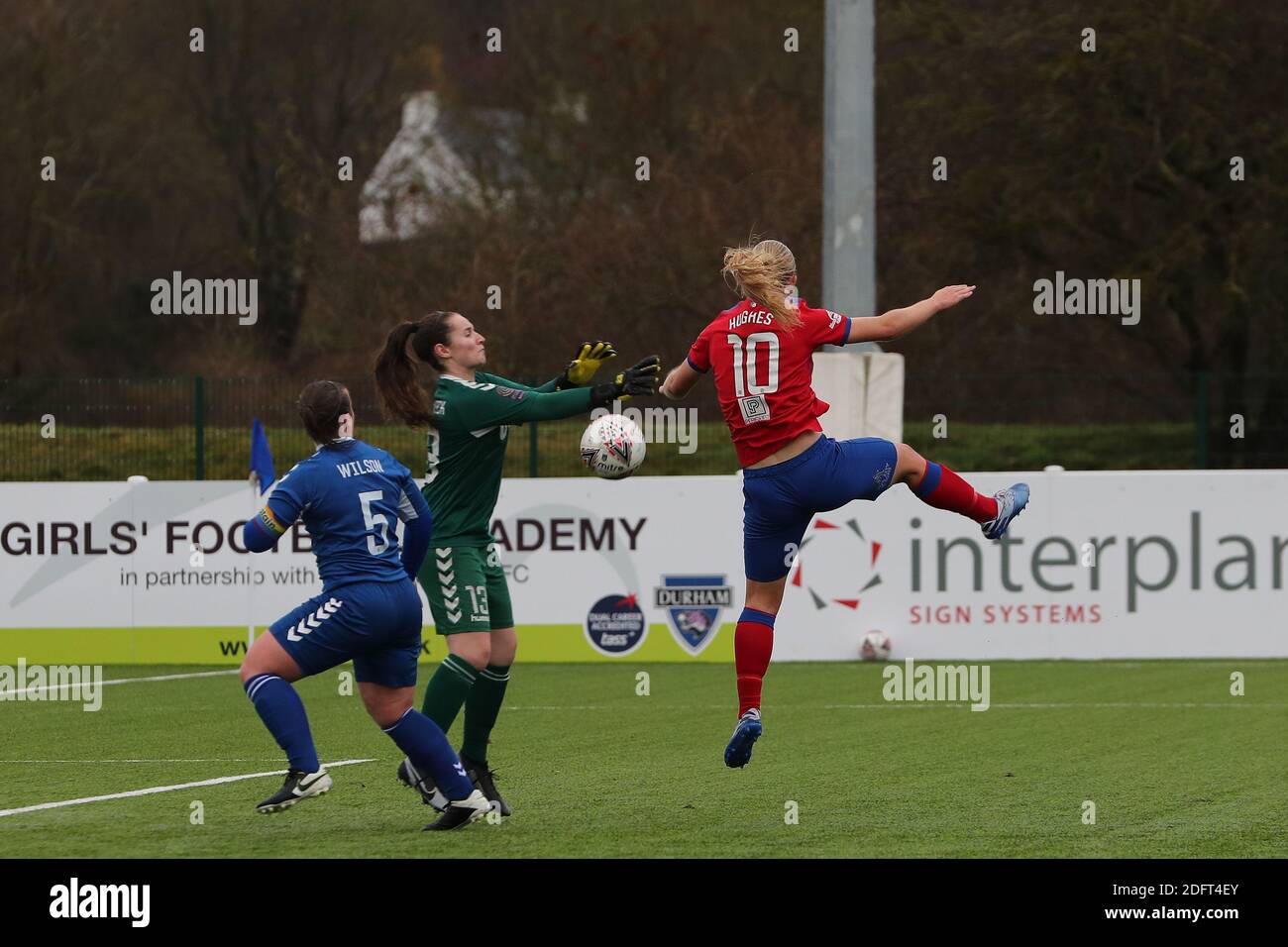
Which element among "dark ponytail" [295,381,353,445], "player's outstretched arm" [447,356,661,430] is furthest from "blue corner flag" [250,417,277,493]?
"dark ponytail" [295,381,353,445]

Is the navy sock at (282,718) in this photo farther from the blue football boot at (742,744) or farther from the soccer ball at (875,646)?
the soccer ball at (875,646)

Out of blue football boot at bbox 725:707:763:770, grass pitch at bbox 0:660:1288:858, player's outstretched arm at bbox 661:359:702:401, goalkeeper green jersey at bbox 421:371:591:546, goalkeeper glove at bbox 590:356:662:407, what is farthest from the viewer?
player's outstretched arm at bbox 661:359:702:401

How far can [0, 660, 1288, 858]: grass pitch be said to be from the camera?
23.7 feet

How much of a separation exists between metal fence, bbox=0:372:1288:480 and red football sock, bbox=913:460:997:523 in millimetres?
10029

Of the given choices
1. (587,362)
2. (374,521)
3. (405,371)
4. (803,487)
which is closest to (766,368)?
(803,487)

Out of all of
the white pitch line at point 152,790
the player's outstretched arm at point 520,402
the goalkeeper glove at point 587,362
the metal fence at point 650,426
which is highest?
the metal fence at point 650,426

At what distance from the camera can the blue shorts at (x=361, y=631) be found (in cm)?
748

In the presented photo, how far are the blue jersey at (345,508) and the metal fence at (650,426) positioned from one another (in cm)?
1078

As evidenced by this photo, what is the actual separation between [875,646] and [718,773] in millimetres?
6572

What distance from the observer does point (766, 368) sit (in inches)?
330

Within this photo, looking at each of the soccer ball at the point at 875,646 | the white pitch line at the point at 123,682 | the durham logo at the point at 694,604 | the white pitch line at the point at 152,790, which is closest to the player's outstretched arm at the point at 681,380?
the white pitch line at the point at 152,790

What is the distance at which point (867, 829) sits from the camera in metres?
7.53

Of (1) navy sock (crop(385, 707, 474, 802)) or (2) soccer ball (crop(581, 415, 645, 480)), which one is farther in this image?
(2) soccer ball (crop(581, 415, 645, 480))

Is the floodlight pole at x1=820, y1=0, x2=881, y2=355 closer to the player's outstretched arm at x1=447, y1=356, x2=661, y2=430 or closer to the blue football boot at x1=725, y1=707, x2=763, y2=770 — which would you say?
the player's outstretched arm at x1=447, y1=356, x2=661, y2=430
